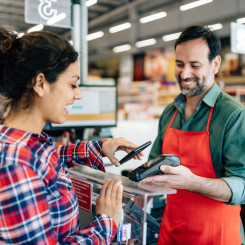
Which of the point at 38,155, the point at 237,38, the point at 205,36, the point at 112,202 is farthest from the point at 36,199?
the point at 237,38

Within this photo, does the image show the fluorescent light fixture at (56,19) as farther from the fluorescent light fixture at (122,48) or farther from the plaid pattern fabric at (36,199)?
the fluorescent light fixture at (122,48)

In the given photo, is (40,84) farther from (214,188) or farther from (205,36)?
(205,36)

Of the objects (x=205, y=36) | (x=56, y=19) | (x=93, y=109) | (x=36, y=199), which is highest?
(x=56, y=19)

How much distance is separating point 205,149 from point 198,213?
0.32m

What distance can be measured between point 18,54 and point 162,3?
12.6 m

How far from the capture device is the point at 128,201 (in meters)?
1.07

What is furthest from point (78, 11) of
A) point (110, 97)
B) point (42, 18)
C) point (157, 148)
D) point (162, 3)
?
point (162, 3)

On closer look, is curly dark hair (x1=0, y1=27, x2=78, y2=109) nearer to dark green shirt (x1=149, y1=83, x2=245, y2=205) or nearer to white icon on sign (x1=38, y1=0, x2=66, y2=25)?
dark green shirt (x1=149, y1=83, x2=245, y2=205)

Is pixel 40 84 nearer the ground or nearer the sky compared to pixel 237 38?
nearer the ground

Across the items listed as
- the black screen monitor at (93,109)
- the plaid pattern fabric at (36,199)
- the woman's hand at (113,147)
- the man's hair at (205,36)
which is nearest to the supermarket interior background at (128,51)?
the black screen monitor at (93,109)

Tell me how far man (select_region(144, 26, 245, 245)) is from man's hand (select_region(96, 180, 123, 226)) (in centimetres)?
40

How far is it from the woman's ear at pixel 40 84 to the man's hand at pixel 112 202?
1.24 feet

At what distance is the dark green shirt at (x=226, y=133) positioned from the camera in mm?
1385

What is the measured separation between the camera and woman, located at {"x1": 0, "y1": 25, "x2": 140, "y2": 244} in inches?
30.8
